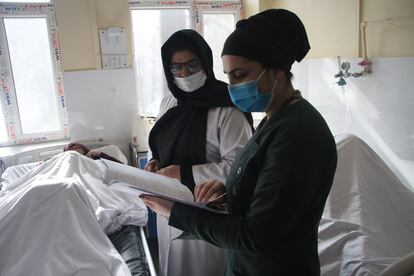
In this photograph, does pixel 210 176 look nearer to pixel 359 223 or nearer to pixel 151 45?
pixel 359 223

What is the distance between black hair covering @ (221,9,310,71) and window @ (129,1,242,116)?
9.92 ft

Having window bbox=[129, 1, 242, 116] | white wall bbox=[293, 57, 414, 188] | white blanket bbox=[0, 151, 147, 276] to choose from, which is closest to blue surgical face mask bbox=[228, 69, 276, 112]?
white blanket bbox=[0, 151, 147, 276]

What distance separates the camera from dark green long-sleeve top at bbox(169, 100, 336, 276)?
0.73 metres

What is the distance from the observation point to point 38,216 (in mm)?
1427

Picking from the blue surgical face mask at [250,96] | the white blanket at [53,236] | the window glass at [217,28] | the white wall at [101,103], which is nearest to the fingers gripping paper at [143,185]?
the blue surgical face mask at [250,96]

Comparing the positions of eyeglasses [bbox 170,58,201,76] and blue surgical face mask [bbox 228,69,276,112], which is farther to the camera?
eyeglasses [bbox 170,58,201,76]

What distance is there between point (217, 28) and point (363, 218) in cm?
286

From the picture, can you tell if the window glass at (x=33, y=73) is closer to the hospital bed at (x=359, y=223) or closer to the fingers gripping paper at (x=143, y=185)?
the hospital bed at (x=359, y=223)

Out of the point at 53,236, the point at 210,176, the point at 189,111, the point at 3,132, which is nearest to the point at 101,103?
the point at 3,132

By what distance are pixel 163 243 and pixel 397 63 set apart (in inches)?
65.5

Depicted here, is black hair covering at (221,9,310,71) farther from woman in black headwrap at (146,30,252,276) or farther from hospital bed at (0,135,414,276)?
hospital bed at (0,135,414,276)

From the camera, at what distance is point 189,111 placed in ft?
5.23

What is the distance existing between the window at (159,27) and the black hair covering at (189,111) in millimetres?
2262

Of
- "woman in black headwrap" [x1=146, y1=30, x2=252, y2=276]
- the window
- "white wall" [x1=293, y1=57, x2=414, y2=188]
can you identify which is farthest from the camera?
the window
